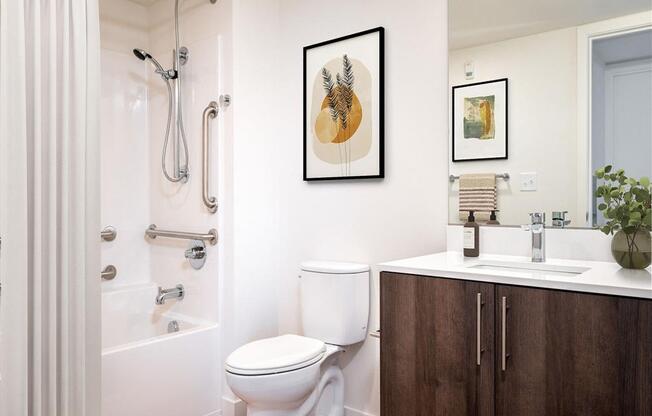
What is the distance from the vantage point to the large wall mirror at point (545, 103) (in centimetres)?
165

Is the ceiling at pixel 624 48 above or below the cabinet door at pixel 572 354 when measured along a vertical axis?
above

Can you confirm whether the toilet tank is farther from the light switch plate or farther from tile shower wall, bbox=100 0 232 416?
the light switch plate

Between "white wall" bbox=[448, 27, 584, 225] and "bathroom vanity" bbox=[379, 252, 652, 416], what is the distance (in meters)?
0.26

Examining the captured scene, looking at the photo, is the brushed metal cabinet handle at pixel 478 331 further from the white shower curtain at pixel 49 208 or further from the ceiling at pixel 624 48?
the white shower curtain at pixel 49 208

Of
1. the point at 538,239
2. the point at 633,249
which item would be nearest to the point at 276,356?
the point at 538,239

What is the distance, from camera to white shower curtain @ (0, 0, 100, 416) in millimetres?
1438

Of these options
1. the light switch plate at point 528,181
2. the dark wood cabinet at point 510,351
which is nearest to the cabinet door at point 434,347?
the dark wood cabinet at point 510,351

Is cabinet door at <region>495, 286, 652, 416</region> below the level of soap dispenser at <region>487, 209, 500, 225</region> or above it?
below

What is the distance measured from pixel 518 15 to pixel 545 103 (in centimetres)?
38

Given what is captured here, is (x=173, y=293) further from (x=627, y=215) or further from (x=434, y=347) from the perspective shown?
(x=627, y=215)

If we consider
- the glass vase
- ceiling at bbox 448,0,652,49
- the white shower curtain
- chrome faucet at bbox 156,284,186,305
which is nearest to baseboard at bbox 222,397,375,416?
chrome faucet at bbox 156,284,186,305

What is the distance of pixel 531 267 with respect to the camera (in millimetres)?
1690

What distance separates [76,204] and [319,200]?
4.08 feet

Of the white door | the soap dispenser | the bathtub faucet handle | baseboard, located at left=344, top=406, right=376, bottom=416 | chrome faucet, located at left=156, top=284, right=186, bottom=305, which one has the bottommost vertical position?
baseboard, located at left=344, top=406, right=376, bottom=416
